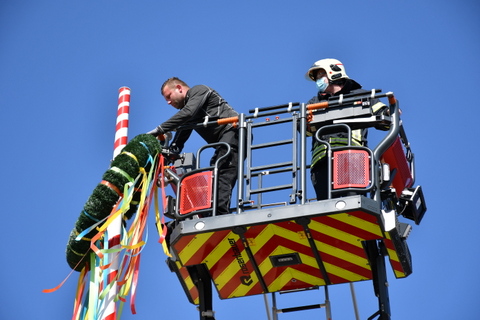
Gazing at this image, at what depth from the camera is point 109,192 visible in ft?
40.5

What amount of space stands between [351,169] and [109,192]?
2576mm

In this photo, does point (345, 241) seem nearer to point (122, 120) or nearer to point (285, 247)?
point (285, 247)

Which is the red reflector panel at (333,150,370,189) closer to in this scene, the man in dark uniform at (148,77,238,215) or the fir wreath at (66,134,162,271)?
the man in dark uniform at (148,77,238,215)

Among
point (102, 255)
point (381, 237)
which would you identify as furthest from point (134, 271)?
point (381, 237)

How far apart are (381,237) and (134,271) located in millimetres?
2635

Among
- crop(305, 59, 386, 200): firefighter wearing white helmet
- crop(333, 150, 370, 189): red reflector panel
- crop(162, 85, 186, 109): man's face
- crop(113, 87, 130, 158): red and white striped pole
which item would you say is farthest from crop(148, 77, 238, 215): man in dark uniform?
crop(333, 150, 370, 189): red reflector panel

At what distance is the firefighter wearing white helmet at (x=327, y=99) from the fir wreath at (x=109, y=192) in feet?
5.98

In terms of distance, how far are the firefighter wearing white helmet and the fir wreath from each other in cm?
182

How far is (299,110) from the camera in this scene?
488 inches

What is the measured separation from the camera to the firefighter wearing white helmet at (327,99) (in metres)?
12.3

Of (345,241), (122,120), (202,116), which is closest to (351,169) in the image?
(345,241)

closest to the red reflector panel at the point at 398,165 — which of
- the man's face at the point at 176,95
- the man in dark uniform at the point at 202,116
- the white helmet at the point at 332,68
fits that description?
the white helmet at the point at 332,68

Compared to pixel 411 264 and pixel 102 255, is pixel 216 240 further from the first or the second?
pixel 411 264

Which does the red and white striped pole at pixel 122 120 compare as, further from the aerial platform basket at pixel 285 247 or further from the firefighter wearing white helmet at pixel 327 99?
the firefighter wearing white helmet at pixel 327 99
